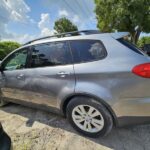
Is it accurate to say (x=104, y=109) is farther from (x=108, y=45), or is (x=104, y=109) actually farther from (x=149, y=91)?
(x=108, y=45)

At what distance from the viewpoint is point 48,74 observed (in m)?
3.39

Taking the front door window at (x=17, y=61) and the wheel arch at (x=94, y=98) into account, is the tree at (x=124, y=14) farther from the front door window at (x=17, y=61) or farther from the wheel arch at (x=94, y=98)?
the wheel arch at (x=94, y=98)

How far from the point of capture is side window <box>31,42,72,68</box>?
10.8ft

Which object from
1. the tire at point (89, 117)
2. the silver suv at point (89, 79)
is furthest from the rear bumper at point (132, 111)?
the tire at point (89, 117)

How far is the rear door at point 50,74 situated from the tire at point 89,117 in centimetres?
24

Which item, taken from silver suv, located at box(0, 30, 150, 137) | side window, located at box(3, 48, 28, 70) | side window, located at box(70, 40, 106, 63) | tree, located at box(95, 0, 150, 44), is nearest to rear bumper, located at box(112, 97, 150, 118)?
silver suv, located at box(0, 30, 150, 137)

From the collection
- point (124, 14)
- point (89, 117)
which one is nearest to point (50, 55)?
point (89, 117)

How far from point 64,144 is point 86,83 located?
105cm

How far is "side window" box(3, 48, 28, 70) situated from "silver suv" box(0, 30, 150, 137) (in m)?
0.05

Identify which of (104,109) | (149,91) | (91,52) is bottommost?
(104,109)

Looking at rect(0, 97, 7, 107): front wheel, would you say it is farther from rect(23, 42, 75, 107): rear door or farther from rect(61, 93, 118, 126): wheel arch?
rect(61, 93, 118, 126): wheel arch

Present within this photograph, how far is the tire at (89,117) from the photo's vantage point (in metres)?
2.93

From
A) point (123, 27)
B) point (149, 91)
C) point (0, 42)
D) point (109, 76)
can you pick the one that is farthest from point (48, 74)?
point (0, 42)

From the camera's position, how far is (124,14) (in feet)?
60.7
